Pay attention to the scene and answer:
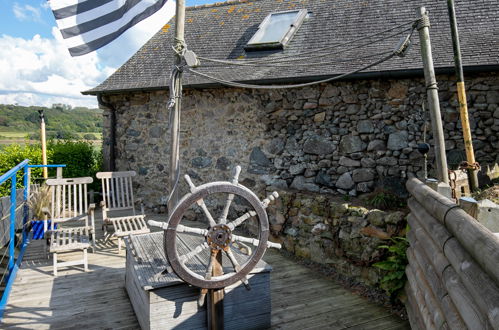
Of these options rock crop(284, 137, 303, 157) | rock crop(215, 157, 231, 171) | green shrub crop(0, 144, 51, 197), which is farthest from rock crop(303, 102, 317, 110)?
green shrub crop(0, 144, 51, 197)

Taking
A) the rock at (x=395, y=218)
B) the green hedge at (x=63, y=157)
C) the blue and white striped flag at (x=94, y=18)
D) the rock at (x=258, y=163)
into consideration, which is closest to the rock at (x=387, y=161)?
the rock at (x=395, y=218)

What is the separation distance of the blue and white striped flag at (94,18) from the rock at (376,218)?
3.76m

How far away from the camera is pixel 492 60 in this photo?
17.0 feet

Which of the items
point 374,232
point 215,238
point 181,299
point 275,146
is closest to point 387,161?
point 374,232

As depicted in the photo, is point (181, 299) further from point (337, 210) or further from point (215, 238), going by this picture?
point (337, 210)

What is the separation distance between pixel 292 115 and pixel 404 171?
212cm

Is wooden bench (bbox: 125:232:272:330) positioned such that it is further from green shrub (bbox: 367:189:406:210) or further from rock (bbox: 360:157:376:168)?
rock (bbox: 360:157:376:168)

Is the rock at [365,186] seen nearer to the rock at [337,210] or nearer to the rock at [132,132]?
→ the rock at [337,210]

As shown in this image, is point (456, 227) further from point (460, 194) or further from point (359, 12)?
point (359, 12)

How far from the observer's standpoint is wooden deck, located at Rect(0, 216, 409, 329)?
3.97 metres

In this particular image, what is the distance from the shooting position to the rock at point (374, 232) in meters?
4.69

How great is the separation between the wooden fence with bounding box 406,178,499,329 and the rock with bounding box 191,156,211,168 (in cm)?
472

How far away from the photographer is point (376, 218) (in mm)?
4805

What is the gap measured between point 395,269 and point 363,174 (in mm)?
2035
